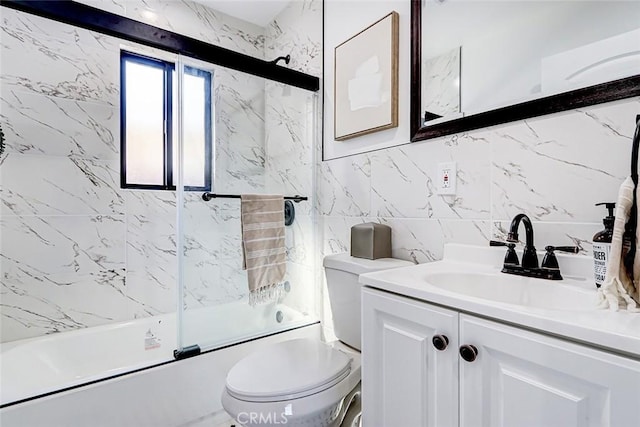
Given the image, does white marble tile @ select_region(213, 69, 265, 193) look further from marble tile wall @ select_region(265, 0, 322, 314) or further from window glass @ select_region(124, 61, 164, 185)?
window glass @ select_region(124, 61, 164, 185)

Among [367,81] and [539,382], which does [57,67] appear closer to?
[367,81]

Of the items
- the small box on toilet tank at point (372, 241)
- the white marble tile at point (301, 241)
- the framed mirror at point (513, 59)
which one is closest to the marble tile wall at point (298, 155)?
the white marble tile at point (301, 241)

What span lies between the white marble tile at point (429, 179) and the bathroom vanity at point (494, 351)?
0.70 ft

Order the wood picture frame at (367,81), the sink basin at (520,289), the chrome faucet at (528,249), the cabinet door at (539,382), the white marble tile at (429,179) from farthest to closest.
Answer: the wood picture frame at (367,81)
the white marble tile at (429,179)
the chrome faucet at (528,249)
the sink basin at (520,289)
the cabinet door at (539,382)

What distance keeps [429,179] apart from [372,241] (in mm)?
358

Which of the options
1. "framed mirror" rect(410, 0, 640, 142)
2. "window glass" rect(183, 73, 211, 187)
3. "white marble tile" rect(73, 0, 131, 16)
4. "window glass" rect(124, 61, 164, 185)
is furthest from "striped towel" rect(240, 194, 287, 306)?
"white marble tile" rect(73, 0, 131, 16)

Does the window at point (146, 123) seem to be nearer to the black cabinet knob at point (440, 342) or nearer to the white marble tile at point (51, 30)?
the white marble tile at point (51, 30)

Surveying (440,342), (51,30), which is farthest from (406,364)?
(51,30)

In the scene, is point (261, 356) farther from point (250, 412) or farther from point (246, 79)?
point (246, 79)

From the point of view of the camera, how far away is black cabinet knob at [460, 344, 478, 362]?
0.67 metres

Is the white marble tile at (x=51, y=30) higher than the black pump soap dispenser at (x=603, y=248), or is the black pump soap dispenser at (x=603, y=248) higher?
the white marble tile at (x=51, y=30)

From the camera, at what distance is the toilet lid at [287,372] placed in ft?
3.37

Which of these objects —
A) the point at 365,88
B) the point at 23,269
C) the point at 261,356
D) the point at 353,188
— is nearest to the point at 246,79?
the point at 365,88

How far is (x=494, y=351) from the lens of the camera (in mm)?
653
